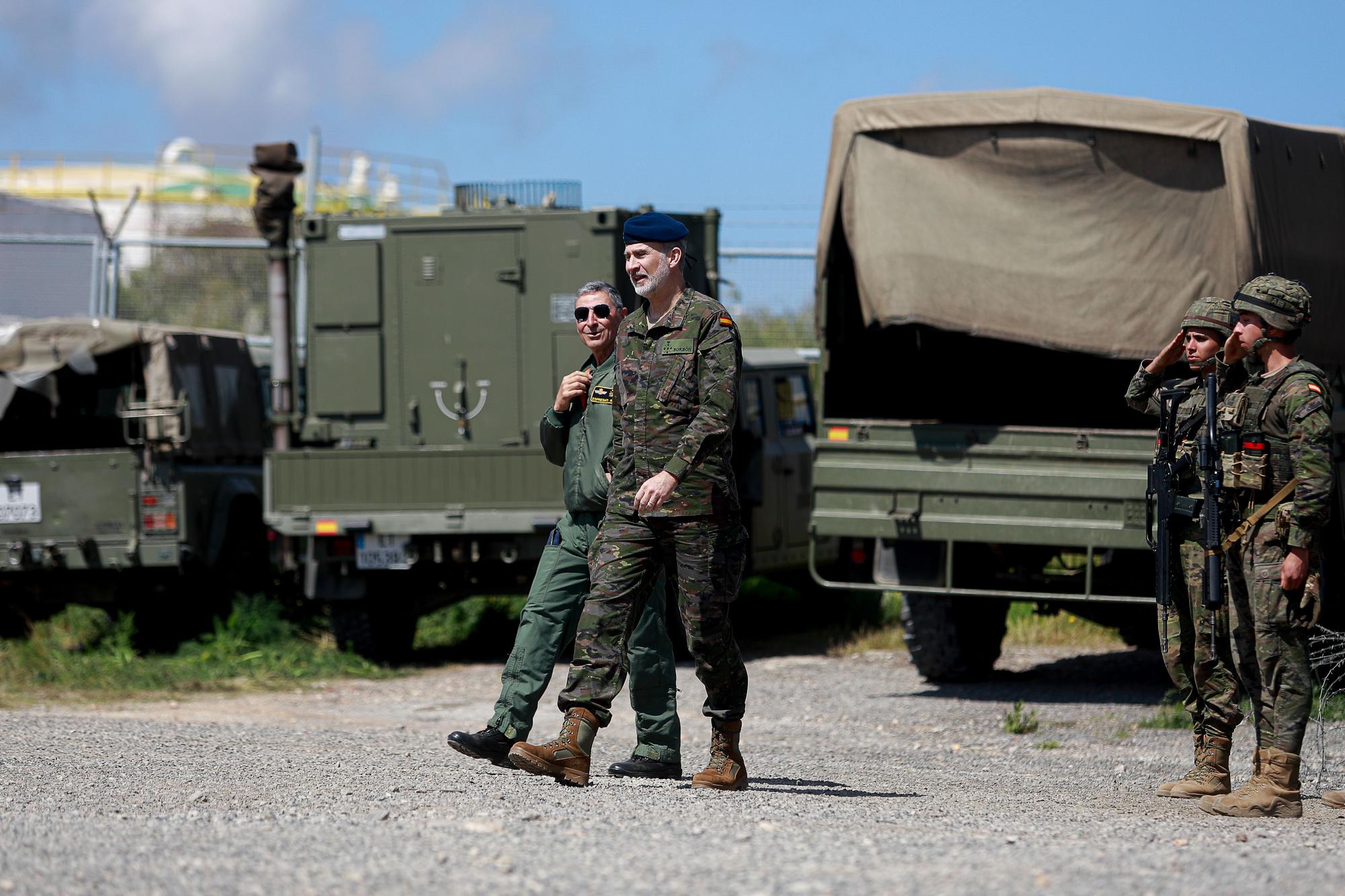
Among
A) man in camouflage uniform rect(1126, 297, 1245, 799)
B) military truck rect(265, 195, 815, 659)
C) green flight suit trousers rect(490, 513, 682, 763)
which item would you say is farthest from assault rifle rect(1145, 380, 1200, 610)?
military truck rect(265, 195, 815, 659)

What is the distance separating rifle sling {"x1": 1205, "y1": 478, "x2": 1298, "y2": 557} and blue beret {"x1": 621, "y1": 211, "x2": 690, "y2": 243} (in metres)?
2.10

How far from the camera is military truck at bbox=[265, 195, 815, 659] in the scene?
11844 mm

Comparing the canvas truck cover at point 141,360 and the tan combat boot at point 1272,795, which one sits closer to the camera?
the tan combat boot at point 1272,795

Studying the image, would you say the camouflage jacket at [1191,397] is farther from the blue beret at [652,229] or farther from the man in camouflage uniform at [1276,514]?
the blue beret at [652,229]

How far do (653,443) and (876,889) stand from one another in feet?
6.89

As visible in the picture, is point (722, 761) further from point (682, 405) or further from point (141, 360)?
point (141, 360)

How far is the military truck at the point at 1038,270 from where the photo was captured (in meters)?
9.49

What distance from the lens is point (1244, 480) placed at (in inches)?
242

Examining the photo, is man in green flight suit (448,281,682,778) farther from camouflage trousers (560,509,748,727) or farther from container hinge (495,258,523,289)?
container hinge (495,258,523,289)

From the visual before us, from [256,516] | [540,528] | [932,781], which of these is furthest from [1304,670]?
[256,516]

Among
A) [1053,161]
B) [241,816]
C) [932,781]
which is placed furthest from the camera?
[1053,161]

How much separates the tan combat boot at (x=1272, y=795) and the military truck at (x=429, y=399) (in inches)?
248

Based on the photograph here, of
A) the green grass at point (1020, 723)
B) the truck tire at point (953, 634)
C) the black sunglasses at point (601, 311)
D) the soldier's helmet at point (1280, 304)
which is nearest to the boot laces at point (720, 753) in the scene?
the black sunglasses at point (601, 311)

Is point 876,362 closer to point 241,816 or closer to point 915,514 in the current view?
point 915,514
